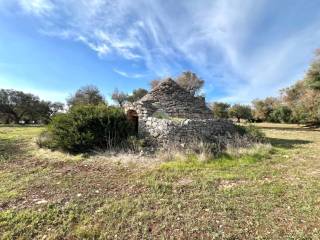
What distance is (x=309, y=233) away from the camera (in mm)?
3258

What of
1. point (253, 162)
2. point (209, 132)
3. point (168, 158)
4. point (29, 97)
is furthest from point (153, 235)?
point (29, 97)

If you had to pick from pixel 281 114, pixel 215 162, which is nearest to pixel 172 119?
pixel 215 162

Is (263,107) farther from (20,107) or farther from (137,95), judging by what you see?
(20,107)

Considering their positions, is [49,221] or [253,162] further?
[253,162]

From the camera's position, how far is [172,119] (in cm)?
1070

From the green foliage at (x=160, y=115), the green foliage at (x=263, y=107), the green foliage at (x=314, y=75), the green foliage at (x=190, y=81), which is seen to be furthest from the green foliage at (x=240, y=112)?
the green foliage at (x=160, y=115)

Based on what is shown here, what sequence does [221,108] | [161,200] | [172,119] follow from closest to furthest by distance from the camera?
1. [161,200]
2. [172,119]
3. [221,108]

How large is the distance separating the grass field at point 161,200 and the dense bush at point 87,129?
165 cm

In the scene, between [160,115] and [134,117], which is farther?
[134,117]

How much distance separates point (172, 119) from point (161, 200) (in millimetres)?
6462

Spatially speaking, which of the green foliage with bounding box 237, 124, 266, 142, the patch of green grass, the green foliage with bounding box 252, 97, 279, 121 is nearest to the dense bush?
the patch of green grass

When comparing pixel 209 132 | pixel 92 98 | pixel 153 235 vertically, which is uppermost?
pixel 92 98

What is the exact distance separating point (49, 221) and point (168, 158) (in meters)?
4.78

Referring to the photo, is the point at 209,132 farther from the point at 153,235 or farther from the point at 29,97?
the point at 29,97
